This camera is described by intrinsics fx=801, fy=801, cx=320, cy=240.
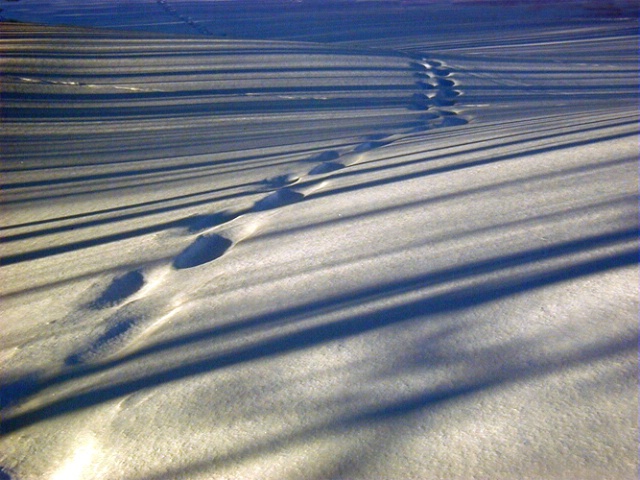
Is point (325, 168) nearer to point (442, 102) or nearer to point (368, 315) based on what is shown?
point (368, 315)

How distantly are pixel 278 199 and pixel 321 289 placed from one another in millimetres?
1992

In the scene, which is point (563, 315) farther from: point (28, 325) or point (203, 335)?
point (28, 325)

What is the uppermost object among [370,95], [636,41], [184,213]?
[184,213]

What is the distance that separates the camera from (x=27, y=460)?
309 cm

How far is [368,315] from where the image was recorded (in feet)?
13.0

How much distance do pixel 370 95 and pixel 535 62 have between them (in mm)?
5017

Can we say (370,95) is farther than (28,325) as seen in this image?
Yes

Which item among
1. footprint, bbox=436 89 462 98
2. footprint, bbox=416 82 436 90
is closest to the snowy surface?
footprint, bbox=436 89 462 98

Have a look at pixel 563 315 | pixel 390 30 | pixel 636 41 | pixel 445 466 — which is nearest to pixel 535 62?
pixel 636 41

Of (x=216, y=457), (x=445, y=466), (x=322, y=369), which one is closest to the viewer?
(x=445, y=466)

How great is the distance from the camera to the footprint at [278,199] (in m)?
6.07

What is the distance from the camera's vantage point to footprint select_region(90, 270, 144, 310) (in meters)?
4.48

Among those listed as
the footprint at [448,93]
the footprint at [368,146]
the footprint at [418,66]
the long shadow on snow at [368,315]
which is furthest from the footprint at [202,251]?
the footprint at [418,66]

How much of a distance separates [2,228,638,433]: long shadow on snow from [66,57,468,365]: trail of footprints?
247 mm
